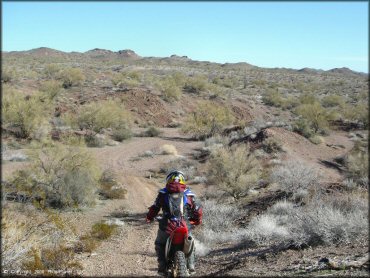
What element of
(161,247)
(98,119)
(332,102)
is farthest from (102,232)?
(332,102)

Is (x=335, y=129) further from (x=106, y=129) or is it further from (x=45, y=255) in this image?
(x=45, y=255)

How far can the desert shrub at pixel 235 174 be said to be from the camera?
640 inches

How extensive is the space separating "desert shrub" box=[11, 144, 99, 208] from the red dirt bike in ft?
29.6

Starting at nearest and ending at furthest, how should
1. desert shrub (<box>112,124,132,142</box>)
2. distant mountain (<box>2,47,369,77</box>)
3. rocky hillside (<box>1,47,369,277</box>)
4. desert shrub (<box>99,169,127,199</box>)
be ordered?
Result: rocky hillside (<box>1,47,369,277</box>) → desert shrub (<box>99,169,127,199</box>) → desert shrub (<box>112,124,132,142</box>) → distant mountain (<box>2,47,369,77</box>)

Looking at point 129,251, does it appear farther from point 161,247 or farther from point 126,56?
point 126,56

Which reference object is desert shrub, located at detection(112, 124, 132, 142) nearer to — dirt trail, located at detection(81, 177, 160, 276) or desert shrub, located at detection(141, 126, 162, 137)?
desert shrub, located at detection(141, 126, 162, 137)

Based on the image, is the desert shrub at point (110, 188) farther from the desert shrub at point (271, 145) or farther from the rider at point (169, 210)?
the rider at point (169, 210)

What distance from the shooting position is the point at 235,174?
54.2ft

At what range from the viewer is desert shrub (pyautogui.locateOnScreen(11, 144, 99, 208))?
15289 mm

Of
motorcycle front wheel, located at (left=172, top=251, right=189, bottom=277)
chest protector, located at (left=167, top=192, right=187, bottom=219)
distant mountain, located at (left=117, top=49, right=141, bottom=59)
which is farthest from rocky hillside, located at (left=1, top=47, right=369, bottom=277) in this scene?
distant mountain, located at (left=117, top=49, right=141, bottom=59)

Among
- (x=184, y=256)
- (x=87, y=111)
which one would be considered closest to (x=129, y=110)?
(x=87, y=111)

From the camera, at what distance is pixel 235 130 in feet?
111

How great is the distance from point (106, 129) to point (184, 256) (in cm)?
2862

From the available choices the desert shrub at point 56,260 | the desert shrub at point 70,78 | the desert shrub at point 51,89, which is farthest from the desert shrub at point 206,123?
the desert shrub at point 56,260
